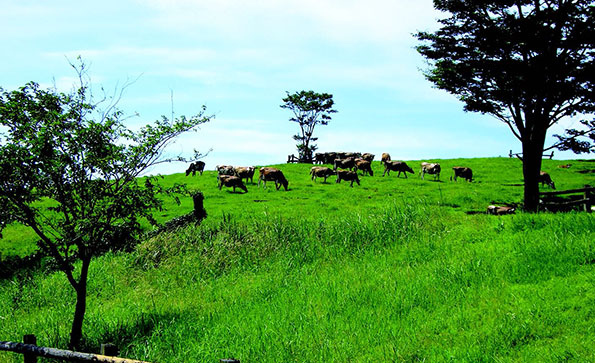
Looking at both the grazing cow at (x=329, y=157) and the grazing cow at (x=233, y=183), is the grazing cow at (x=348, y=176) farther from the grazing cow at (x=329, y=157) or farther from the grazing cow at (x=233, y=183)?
the grazing cow at (x=329, y=157)

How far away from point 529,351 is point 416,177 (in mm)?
34964

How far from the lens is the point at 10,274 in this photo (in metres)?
20.4

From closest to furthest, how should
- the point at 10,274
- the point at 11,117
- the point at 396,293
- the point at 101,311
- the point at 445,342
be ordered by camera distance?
the point at 445,342 < the point at 396,293 < the point at 11,117 < the point at 101,311 < the point at 10,274

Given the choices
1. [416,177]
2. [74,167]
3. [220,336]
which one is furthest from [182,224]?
[416,177]

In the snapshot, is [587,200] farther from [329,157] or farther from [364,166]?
[329,157]

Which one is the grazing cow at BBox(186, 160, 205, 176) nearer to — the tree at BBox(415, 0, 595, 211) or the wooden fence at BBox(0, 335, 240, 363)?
the tree at BBox(415, 0, 595, 211)

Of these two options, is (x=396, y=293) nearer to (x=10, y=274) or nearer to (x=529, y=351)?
(x=529, y=351)

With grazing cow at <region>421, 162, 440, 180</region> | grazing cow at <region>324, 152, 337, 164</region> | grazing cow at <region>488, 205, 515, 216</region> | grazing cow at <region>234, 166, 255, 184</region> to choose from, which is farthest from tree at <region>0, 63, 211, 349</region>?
grazing cow at <region>324, 152, 337, 164</region>

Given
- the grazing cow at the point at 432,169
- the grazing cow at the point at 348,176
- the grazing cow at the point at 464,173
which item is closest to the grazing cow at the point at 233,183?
the grazing cow at the point at 348,176

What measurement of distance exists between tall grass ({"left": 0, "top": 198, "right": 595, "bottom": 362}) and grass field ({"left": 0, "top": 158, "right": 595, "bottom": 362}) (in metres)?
0.04

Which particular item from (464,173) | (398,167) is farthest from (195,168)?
(464,173)

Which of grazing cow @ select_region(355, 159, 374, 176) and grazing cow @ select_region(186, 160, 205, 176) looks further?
grazing cow @ select_region(186, 160, 205, 176)

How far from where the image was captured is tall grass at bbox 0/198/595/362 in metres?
8.27

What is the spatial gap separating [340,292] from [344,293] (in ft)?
0.61
